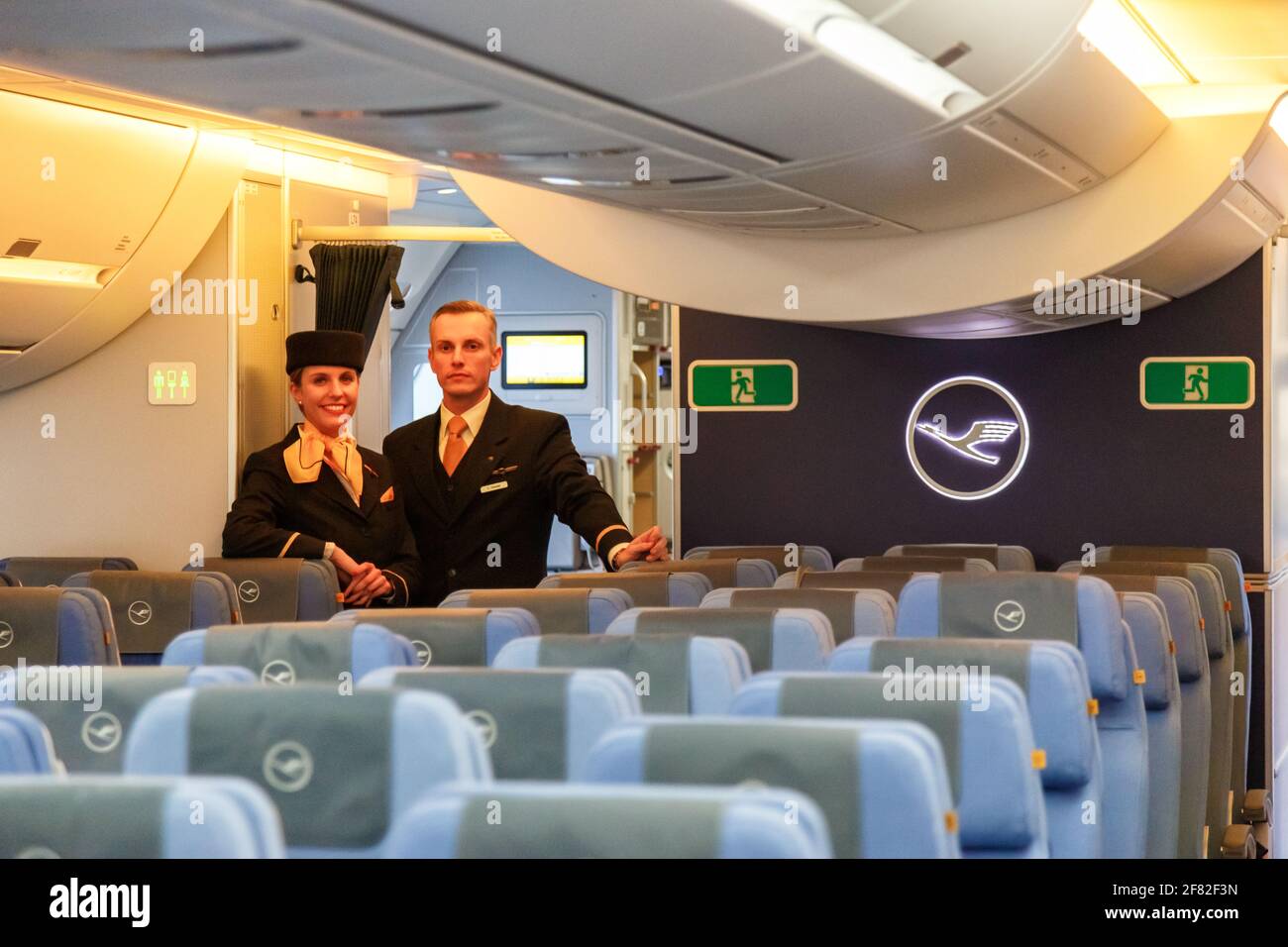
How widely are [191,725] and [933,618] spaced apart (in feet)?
8.50

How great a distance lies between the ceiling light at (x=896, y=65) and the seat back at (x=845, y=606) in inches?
54.2

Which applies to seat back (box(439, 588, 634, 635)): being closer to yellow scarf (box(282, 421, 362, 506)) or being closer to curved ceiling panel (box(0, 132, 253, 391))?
yellow scarf (box(282, 421, 362, 506))

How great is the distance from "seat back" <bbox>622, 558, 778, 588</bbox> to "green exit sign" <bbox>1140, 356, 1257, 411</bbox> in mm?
2746

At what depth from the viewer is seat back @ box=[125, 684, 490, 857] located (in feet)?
7.40

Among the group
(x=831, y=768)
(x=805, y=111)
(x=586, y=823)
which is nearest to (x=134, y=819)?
(x=586, y=823)

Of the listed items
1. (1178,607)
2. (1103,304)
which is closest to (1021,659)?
(1178,607)

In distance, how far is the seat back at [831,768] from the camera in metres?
2.04

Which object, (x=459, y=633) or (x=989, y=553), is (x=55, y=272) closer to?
(x=989, y=553)

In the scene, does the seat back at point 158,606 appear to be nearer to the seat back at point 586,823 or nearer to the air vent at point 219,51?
the air vent at point 219,51

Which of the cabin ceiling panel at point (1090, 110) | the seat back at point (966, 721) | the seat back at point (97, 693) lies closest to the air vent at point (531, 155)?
the cabin ceiling panel at point (1090, 110)

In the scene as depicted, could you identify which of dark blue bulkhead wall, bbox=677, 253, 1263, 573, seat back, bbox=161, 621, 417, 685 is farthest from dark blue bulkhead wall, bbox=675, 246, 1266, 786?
seat back, bbox=161, 621, 417, 685

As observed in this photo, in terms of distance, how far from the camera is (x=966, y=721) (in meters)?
2.57

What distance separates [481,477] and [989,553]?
2.75 meters
